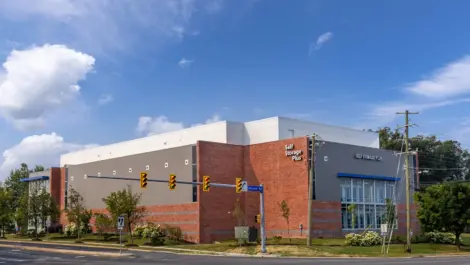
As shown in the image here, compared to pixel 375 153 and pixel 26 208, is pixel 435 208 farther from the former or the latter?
pixel 26 208

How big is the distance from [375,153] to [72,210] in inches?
1606

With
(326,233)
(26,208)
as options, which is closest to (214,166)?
(326,233)

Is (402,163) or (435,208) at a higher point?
(402,163)

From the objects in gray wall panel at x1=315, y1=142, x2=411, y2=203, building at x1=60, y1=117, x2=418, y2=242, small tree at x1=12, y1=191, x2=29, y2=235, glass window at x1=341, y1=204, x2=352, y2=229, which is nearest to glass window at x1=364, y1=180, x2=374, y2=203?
building at x1=60, y1=117, x2=418, y2=242

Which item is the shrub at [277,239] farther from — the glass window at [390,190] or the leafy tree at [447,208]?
the glass window at [390,190]

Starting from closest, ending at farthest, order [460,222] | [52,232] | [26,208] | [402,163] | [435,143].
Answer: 1. [460,222]
2. [402,163]
3. [26,208]
4. [52,232]
5. [435,143]

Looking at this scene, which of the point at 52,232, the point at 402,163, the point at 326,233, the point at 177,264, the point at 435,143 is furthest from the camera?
the point at 435,143

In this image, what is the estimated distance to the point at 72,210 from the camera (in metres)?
74.1

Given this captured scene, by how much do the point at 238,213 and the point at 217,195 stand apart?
3269 millimetres

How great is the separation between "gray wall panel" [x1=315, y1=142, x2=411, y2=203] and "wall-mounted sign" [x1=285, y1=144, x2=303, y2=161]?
7.52 feet

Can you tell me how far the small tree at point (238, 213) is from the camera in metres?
63.5

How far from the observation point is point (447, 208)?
53.2m

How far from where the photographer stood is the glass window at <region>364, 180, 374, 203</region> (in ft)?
224

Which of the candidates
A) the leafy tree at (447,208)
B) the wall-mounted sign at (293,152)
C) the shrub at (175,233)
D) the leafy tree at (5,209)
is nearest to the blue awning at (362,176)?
the wall-mounted sign at (293,152)
